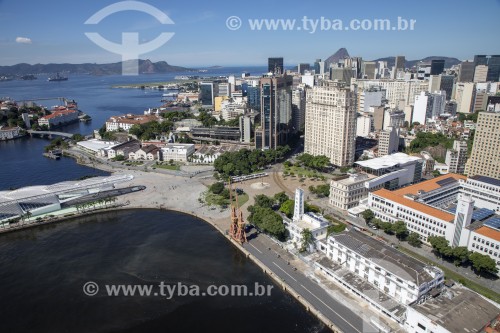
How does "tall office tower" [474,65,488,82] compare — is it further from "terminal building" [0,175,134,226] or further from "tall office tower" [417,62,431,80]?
"terminal building" [0,175,134,226]

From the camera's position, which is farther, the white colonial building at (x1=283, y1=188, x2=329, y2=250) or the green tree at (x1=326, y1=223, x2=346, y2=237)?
the white colonial building at (x1=283, y1=188, x2=329, y2=250)

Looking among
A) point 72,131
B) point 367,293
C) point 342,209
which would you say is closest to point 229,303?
point 367,293

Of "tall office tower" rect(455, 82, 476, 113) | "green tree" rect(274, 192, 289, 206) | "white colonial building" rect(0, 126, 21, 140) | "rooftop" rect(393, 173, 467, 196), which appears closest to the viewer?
"rooftop" rect(393, 173, 467, 196)

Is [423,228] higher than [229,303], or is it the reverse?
[423,228]

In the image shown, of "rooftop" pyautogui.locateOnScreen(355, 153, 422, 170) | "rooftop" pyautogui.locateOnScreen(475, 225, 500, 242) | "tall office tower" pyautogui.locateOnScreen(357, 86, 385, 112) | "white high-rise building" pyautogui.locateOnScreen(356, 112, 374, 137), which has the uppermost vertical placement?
"tall office tower" pyautogui.locateOnScreen(357, 86, 385, 112)

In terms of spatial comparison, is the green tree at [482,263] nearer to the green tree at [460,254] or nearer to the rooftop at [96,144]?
the green tree at [460,254]

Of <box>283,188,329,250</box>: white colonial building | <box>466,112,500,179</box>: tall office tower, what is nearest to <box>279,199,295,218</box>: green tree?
<box>283,188,329,250</box>: white colonial building

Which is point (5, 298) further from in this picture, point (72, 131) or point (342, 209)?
point (72, 131)
